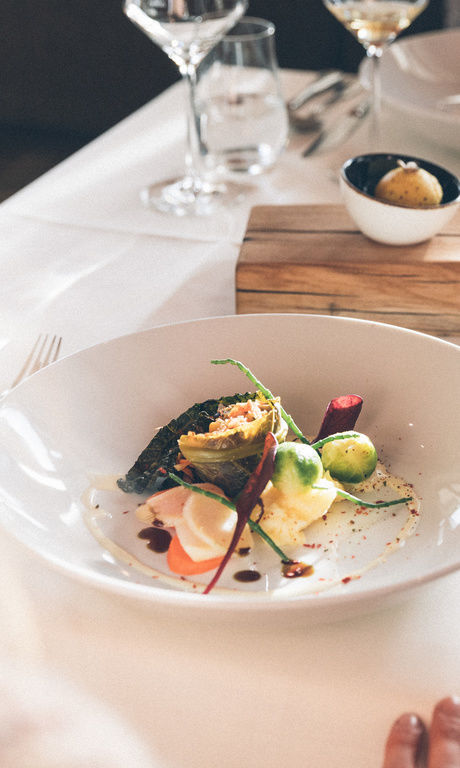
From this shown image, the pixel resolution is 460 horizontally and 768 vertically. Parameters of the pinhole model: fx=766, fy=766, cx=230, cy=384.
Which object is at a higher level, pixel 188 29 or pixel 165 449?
pixel 188 29

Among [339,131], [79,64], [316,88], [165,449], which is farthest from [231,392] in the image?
[79,64]

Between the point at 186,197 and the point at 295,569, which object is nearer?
the point at 295,569

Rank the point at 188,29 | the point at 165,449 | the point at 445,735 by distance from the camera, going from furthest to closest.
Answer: the point at 188,29
the point at 165,449
the point at 445,735

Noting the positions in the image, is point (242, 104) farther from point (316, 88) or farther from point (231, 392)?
point (231, 392)

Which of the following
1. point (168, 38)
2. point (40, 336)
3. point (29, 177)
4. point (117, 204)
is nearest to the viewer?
point (40, 336)

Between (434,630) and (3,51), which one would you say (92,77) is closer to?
(3,51)

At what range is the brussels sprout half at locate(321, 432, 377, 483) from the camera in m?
0.71

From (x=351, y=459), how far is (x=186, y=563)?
183mm

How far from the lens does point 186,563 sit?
64 centimetres

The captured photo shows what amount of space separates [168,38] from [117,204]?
300 mm

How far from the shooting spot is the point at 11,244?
129cm

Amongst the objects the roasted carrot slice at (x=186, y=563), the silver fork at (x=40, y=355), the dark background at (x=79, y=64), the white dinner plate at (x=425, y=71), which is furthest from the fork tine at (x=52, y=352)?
the dark background at (x=79, y=64)

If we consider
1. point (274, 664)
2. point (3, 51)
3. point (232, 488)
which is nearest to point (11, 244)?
point (232, 488)

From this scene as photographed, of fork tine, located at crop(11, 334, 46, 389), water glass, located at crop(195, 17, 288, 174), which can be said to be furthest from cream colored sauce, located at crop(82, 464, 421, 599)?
water glass, located at crop(195, 17, 288, 174)
